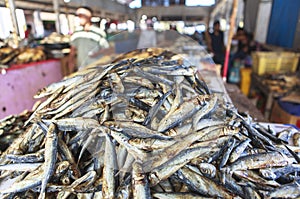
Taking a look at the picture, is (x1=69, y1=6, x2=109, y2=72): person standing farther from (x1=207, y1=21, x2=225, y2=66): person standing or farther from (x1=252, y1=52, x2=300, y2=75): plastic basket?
(x1=207, y1=21, x2=225, y2=66): person standing

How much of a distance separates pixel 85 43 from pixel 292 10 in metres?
4.69

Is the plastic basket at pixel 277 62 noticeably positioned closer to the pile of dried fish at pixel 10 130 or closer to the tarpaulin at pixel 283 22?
the tarpaulin at pixel 283 22

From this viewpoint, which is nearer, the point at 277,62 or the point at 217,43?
the point at 277,62

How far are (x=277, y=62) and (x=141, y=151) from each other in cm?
489

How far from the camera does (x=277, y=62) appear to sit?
4945mm

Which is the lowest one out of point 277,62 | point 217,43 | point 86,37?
point 277,62

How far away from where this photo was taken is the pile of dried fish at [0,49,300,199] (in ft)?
3.55

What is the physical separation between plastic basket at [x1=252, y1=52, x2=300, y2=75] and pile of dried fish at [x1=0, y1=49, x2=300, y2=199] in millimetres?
4013

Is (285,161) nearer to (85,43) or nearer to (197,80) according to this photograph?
(197,80)

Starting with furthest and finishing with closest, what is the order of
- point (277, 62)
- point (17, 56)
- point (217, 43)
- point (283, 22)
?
point (217, 43) < point (283, 22) < point (277, 62) < point (17, 56)

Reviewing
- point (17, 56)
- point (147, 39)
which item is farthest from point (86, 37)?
point (147, 39)

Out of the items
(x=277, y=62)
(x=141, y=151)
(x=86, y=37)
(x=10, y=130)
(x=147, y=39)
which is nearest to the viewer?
(x=141, y=151)

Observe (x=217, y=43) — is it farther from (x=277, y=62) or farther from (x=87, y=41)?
(x=87, y=41)

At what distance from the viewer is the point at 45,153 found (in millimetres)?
1192
